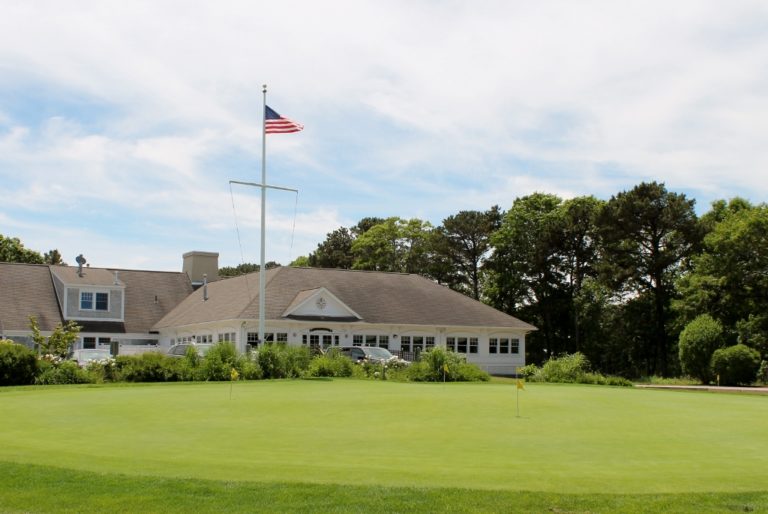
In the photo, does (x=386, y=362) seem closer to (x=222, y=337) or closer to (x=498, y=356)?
(x=222, y=337)

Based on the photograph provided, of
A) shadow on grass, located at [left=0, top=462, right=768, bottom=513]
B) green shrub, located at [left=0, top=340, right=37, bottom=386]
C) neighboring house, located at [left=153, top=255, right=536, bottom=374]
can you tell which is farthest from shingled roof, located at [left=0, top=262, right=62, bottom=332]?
shadow on grass, located at [left=0, top=462, right=768, bottom=513]

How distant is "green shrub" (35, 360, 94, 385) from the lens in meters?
31.1

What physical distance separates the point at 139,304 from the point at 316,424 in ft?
162

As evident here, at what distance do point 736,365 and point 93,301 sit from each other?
3975 cm

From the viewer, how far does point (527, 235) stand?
249 feet

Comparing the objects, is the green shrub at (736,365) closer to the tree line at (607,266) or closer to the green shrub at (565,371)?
the tree line at (607,266)

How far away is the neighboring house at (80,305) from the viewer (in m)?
53.7

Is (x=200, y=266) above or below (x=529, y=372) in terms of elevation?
above

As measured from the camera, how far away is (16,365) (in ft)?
101

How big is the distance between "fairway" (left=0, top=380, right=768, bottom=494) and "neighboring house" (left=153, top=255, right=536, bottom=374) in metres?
A: 30.5

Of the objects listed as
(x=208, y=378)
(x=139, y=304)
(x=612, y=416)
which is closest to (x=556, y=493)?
(x=612, y=416)

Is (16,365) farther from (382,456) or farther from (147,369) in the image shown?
(382,456)

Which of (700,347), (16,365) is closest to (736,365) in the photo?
(700,347)

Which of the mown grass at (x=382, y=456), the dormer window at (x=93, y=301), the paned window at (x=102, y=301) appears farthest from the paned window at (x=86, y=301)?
the mown grass at (x=382, y=456)
